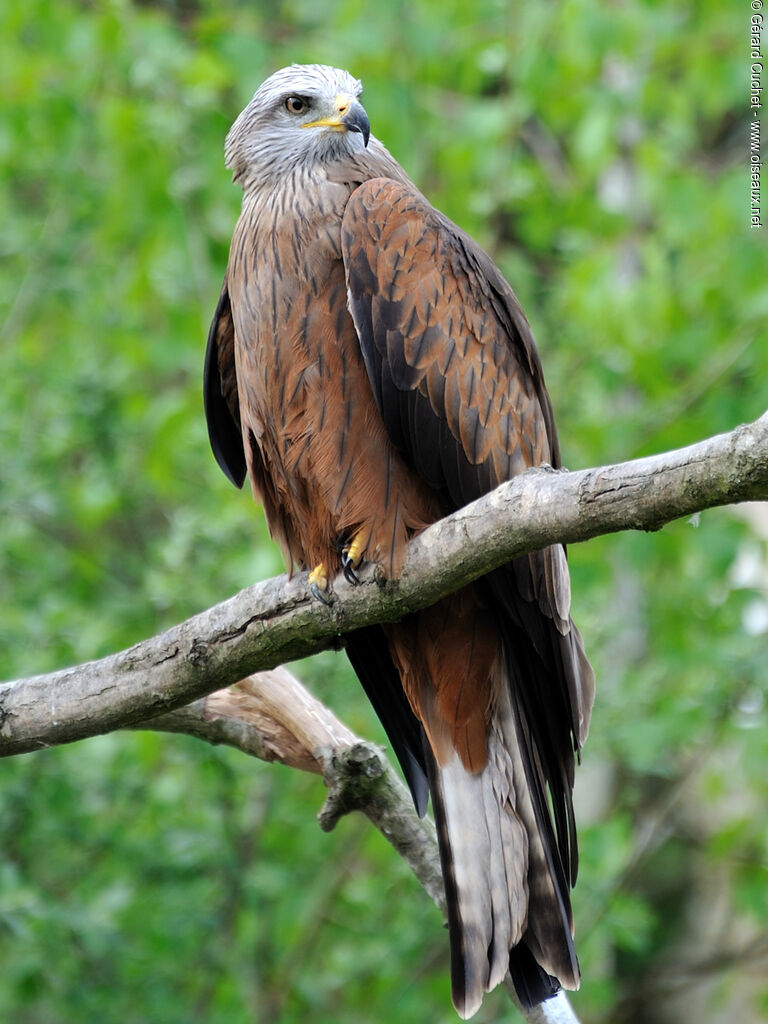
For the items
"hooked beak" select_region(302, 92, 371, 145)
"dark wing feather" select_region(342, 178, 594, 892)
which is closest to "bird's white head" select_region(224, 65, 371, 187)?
"hooked beak" select_region(302, 92, 371, 145)

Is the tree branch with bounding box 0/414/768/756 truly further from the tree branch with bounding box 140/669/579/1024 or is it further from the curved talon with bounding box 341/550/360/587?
the tree branch with bounding box 140/669/579/1024

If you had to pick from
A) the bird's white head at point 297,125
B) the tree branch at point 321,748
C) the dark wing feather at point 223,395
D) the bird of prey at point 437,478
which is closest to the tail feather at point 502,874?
the bird of prey at point 437,478

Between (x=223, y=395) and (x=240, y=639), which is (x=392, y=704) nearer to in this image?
(x=240, y=639)

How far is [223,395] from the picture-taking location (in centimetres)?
464

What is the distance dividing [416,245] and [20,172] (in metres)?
4.04

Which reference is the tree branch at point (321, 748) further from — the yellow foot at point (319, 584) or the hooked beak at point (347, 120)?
the hooked beak at point (347, 120)

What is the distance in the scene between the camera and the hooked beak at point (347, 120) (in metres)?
4.45

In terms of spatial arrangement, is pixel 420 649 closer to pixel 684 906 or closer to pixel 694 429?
pixel 694 429

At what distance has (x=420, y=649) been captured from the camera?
4.20 meters

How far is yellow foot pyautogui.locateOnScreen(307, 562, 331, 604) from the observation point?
371cm

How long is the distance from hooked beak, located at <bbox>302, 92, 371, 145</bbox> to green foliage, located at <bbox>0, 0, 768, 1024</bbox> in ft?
6.75

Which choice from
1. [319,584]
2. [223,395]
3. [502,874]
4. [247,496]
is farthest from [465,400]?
[247,496]

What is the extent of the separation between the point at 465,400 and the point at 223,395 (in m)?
1.01

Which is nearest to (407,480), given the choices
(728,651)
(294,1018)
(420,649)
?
(420,649)
